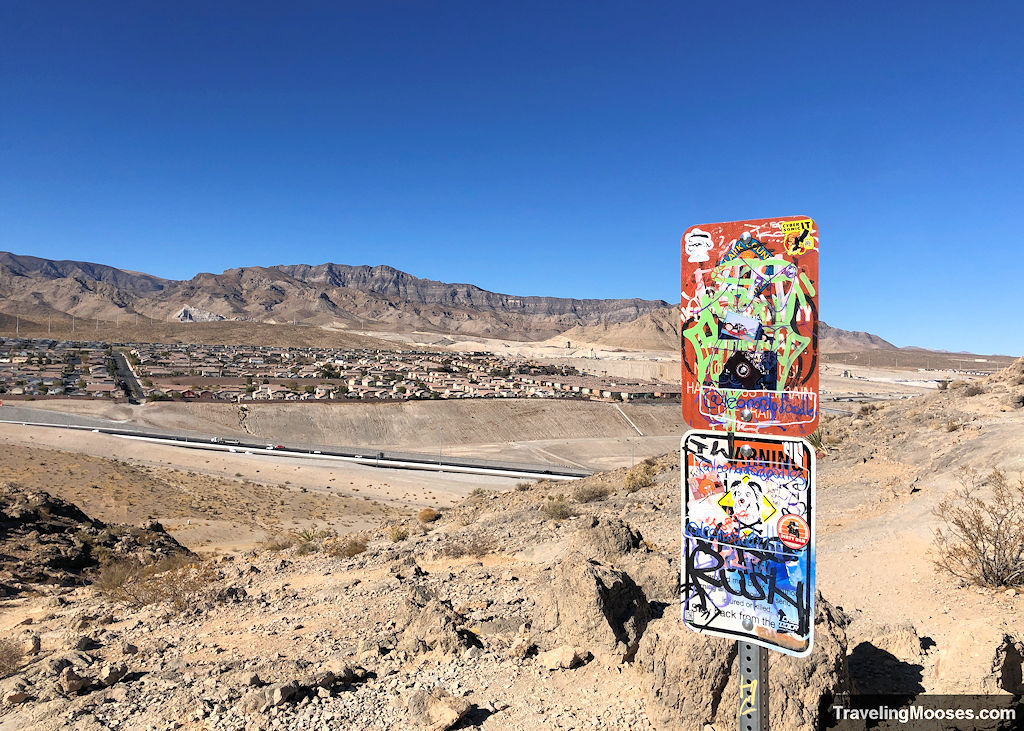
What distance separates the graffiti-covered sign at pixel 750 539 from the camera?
2820mm

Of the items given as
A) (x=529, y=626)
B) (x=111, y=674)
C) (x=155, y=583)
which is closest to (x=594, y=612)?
(x=529, y=626)

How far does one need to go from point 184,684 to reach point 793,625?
6.05 meters

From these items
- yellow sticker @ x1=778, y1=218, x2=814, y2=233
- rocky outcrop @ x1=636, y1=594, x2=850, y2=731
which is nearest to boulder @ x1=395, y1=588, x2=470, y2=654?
rocky outcrop @ x1=636, y1=594, x2=850, y2=731

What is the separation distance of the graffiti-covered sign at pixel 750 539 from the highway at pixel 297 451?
4561 cm

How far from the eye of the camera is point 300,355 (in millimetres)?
135250

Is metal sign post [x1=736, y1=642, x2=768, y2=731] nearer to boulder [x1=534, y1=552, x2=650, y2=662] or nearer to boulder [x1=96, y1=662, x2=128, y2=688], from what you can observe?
boulder [x1=534, y1=552, x2=650, y2=662]

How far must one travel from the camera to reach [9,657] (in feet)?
23.4

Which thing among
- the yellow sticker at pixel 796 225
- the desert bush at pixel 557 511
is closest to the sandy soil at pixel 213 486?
the desert bush at pixel 557 511

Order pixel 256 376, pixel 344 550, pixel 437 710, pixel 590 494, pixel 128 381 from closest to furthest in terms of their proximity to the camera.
→ pixel 437 710, pixel 344 550, pixel 590 494, pixel 128 381, pixel 256 376

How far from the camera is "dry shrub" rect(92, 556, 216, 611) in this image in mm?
9602

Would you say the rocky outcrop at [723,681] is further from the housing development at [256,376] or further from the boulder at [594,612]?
the housing development at [256,376]

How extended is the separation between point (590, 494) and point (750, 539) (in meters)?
16.5

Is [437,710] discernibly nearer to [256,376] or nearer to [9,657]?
[9,657]

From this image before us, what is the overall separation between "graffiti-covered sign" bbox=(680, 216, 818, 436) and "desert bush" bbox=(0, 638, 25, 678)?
8174 millimetres
